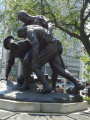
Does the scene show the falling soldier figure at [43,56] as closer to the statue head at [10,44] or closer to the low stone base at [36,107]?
the statue head at [10,44]

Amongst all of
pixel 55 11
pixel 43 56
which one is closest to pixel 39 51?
pixel 43 56

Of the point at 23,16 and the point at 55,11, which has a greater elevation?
the point at 55,11

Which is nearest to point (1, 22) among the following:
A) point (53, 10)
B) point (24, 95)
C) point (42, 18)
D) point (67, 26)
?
point (53, 10)

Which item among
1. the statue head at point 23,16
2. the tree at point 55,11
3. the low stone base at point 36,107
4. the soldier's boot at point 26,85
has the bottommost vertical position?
the low stone base at point 36,107

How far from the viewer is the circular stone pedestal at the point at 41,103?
11.0 feet

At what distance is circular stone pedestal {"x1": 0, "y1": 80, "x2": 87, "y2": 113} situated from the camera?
3.34 meters

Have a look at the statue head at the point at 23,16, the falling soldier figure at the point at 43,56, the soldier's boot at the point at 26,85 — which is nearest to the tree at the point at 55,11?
the statue head at the point at 23,16

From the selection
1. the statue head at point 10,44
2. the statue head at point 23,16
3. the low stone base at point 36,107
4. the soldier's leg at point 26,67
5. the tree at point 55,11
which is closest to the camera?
the low stone base at point 36,107

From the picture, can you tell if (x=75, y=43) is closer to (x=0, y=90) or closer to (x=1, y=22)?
(x=1, y=22)

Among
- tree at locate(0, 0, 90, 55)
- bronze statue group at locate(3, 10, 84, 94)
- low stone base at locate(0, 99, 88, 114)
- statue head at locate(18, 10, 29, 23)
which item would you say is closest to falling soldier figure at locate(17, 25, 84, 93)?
bronze statue group at locate(3, 10, 84, 94)

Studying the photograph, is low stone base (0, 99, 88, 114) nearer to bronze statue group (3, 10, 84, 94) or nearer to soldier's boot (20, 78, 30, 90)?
bronze statue group (3, 10, 84, 94)

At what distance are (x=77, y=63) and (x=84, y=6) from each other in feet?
137

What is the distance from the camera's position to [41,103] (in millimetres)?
3412

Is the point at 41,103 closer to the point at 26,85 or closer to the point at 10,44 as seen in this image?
the point at 26,85
